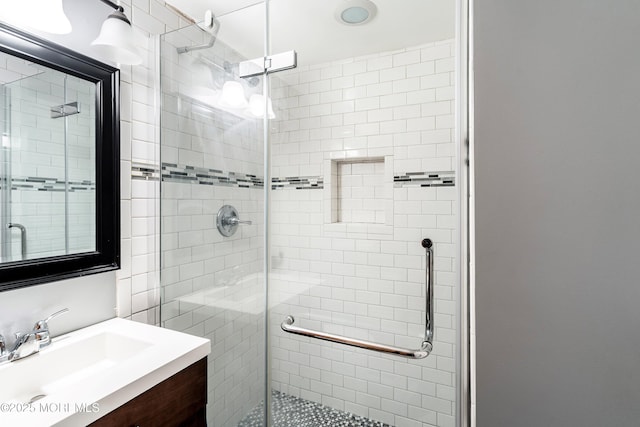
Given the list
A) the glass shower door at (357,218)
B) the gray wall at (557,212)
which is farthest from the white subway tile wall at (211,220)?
the gray wall at (557,212)

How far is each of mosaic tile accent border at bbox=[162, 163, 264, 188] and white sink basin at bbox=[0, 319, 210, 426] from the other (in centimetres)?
69

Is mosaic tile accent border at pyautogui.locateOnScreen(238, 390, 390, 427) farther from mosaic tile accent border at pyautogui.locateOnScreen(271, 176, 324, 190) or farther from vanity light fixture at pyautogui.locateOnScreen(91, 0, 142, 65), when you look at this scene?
vanity light fixture at pyautogui.locateOnScreen(91, 0, 142, 65)

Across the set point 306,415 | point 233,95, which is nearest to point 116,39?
point 233,95

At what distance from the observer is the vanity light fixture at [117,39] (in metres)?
1.04

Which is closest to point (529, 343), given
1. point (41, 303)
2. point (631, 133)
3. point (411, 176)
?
point (631, 133)

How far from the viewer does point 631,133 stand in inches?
12.1

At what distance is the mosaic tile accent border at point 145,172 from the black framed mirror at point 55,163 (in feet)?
0.34

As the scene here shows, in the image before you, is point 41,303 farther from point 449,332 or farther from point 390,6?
point 390,6

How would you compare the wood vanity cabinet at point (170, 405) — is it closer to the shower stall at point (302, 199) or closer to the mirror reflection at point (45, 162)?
the shower stall at point (302, 199)

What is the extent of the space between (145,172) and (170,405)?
3.30ft

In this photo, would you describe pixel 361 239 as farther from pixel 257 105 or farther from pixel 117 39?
pixel 117 39

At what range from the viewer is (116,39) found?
41.3 inches

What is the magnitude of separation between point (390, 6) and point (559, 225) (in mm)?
1387

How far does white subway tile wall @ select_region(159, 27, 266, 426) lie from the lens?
56.8 inches
